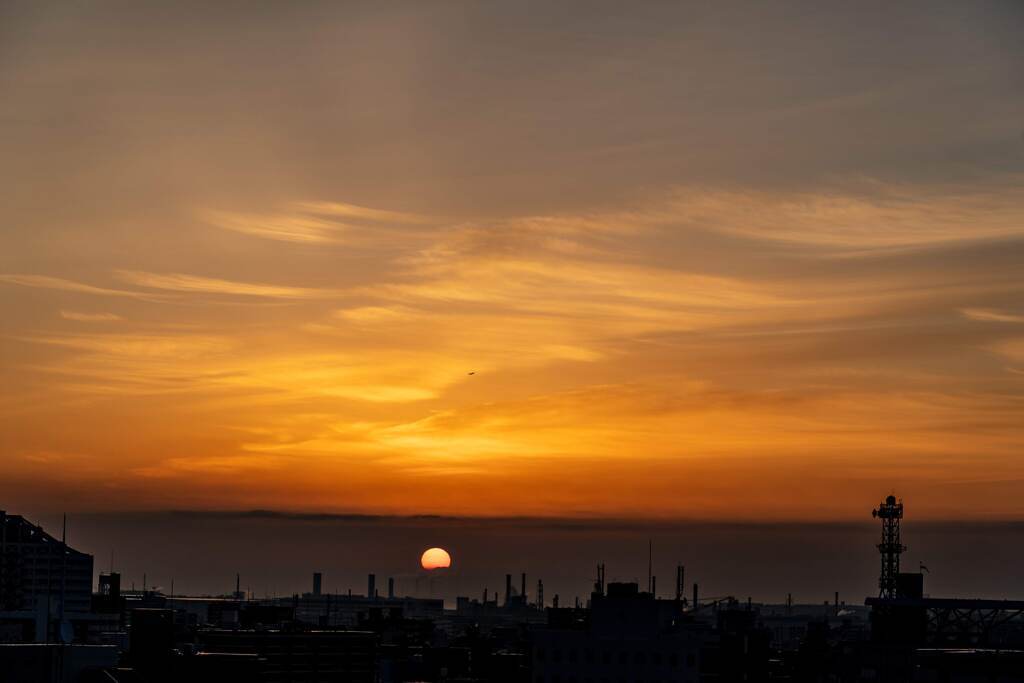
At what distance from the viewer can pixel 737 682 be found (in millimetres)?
192500

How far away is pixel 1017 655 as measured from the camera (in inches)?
5571

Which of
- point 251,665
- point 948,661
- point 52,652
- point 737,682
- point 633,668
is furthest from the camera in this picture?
point 737,682

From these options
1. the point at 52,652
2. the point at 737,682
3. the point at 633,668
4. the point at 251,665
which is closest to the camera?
the point at 52,652

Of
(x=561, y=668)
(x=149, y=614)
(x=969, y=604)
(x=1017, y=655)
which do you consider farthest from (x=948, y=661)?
(x=149, y=614)

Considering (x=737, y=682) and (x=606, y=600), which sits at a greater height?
(x=606, y=600)

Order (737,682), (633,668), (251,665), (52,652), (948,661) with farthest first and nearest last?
(737,682)
(251,665)
(633,668)
(948,661)
(52,652)

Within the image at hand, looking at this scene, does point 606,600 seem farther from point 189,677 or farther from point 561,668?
point 189,677

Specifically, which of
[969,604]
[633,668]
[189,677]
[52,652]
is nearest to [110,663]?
[52,652]

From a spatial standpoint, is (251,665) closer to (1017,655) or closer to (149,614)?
(149,614)

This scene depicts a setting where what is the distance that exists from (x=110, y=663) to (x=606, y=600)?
52487mm

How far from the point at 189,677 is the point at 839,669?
79.5 meters

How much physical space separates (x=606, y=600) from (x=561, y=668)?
7.78m

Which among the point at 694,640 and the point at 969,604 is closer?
the point at 694,640

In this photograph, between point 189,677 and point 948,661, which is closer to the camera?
point 948,661
